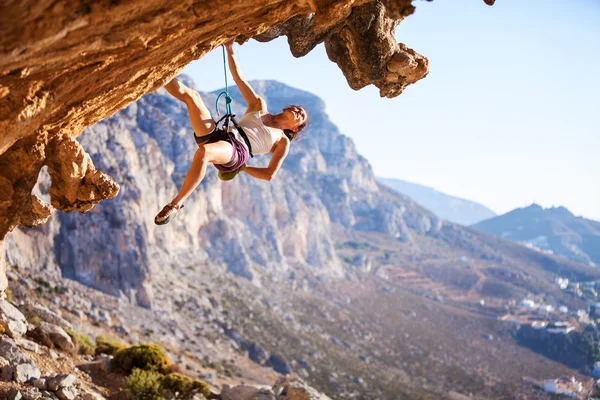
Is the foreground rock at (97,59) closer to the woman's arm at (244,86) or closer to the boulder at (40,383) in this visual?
the woman's arm at (244,86)

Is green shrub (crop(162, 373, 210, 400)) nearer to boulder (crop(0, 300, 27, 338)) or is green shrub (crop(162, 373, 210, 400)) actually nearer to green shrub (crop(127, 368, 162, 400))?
green shrub (crop(127, 368, 162, 400))

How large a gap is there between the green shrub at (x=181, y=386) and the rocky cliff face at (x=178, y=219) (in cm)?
2310

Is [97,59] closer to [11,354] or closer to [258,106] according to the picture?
[258,106]

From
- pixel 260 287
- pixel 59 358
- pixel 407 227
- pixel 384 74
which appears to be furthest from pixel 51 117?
pixel 407 227

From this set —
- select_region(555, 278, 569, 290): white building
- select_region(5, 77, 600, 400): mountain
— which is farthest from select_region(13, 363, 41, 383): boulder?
select_region(555, 278, 569, 290): white building

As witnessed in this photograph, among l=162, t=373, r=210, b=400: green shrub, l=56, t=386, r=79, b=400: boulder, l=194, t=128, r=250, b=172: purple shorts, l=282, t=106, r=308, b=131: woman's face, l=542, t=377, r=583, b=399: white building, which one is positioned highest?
l=282, t=106, r=308, b=131: woman's face

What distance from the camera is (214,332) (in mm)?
43031

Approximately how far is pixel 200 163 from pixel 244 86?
7.06 ft

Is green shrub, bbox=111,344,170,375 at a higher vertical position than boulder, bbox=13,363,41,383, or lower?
lower

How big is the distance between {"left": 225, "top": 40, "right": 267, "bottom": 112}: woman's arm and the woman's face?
370mm

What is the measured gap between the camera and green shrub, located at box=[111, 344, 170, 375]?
14020mm

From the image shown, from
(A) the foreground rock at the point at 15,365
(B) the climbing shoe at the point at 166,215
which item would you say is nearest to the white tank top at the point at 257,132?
(B) the climbing shoe at the point at 166,215

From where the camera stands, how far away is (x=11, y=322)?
464 inches

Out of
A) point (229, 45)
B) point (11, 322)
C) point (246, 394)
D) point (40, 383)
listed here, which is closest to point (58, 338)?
point (11, 322)
